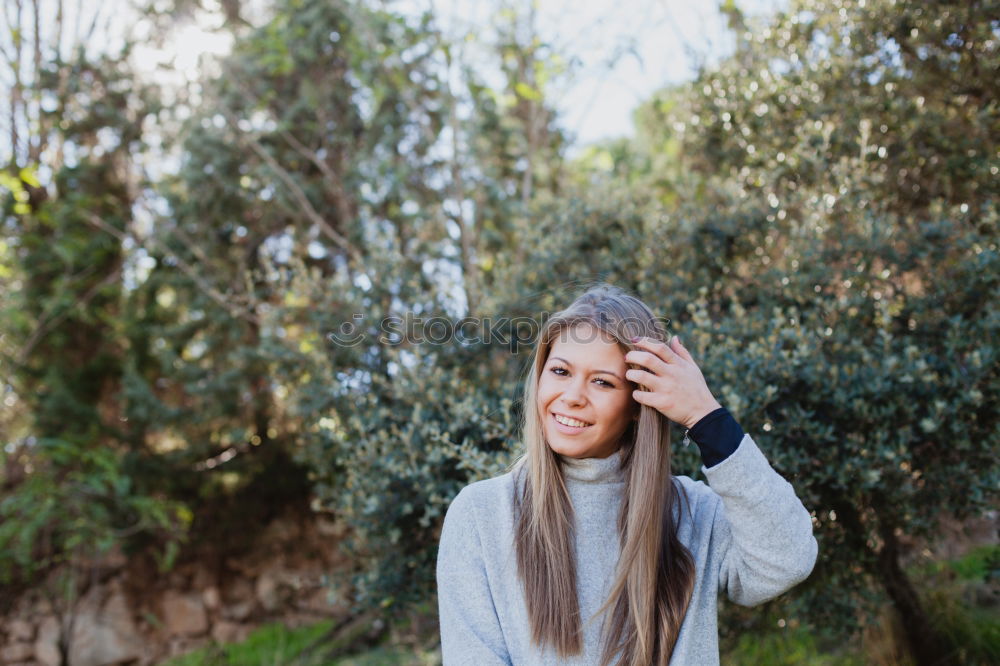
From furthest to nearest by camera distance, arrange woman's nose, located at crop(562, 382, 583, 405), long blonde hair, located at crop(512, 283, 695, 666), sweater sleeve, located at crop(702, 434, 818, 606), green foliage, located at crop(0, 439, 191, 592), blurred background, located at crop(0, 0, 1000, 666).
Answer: green foliage, located at crop(0, 439, 191, 592) → blurred background, located at crop(0, 0, 1000, 666) → woman's nose, located at crop(562, 382, 583, 405) → long blonde hair, located at crop(512, 283, 695, 666) → sweater sleeve, located at crop(702, 434, 818, 606)

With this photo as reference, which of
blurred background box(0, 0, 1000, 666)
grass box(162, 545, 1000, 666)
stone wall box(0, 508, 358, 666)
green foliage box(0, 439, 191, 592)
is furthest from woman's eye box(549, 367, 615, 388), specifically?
stone wall box(0, 508, 358, 666)

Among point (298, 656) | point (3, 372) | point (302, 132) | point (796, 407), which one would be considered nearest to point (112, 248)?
point (3, 372)

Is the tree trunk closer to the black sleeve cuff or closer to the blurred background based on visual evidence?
the blurred background

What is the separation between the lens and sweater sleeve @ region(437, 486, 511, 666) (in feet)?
5.26

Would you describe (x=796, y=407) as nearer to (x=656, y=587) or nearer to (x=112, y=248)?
(x=656, y=587)

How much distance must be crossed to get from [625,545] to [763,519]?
32 centimetres

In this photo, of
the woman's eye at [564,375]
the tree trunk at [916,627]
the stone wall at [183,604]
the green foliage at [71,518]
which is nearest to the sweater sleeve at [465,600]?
the woman's eye at [564,375]

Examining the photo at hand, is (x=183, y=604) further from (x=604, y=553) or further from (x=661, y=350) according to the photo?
(x=661, y=350)

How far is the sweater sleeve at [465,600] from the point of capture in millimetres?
1604

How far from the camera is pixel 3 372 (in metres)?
5.88

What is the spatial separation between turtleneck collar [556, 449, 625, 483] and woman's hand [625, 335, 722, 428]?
0.22 metres

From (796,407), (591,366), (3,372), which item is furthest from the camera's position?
(3,372)

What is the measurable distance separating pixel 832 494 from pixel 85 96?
6657 mm

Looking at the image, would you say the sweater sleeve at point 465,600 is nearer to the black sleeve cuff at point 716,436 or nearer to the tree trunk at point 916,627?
the black sleeve cuff at point 716,436
